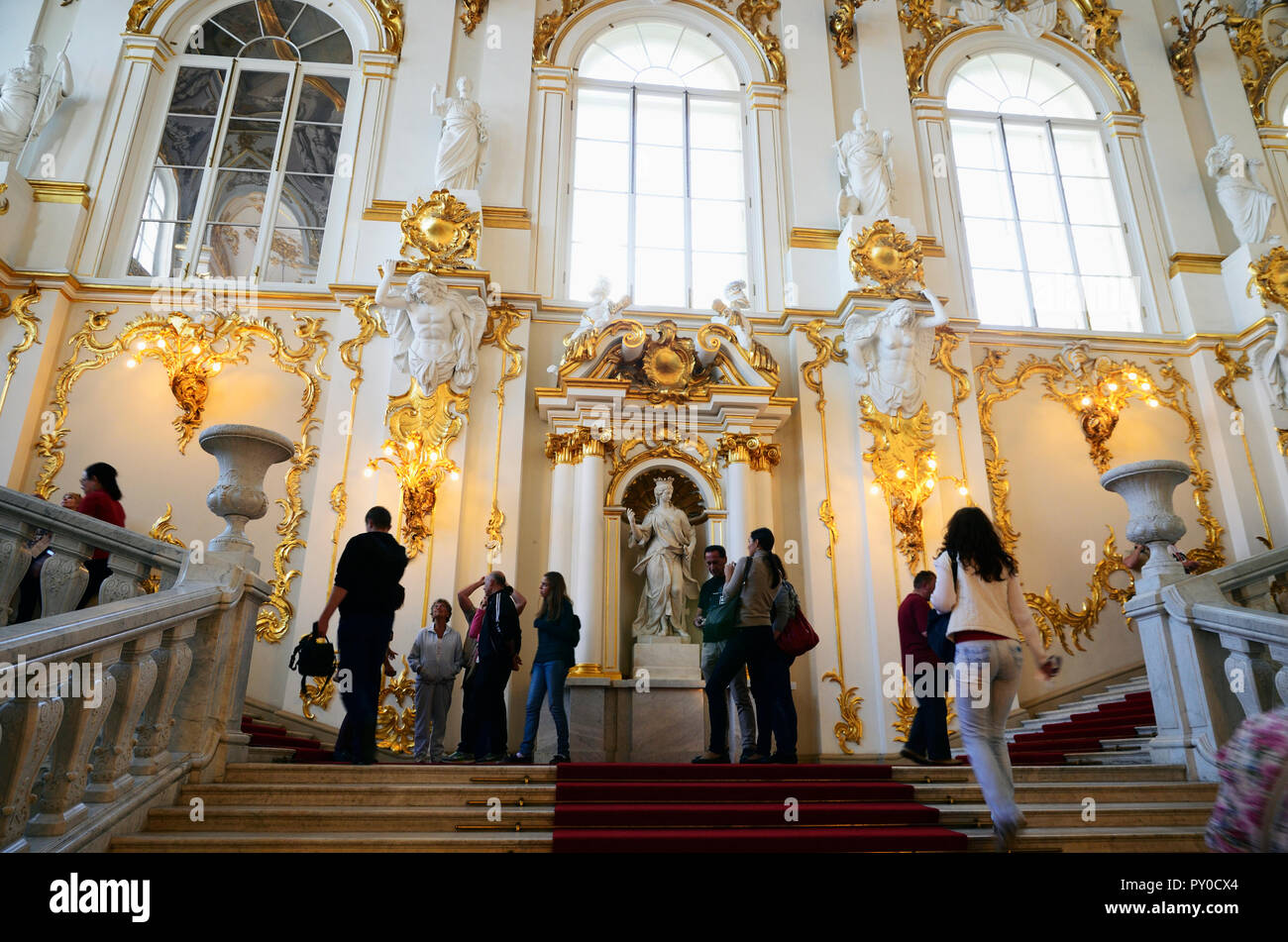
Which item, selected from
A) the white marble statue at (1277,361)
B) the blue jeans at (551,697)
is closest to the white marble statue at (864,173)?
the white marble statue at (1277,361)

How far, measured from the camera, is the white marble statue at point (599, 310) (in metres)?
8.07

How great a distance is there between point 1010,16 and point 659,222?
523 cm

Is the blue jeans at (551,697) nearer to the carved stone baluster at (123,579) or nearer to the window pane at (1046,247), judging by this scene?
the carved stone baluster at (123,579)

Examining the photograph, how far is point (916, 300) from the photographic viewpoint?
841 centimetres

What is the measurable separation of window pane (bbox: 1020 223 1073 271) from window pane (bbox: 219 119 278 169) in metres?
8.25

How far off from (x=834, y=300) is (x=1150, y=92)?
5.24 meters

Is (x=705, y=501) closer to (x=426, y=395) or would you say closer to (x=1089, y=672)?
(x=426, y=395)

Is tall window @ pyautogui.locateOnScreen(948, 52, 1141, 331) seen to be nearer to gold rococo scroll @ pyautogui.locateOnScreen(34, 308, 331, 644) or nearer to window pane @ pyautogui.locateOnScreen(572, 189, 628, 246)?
window pane @ pyautogui.locateOnScreen(572, 189, 628, 246)

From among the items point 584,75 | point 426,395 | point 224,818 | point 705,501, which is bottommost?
point 224,818

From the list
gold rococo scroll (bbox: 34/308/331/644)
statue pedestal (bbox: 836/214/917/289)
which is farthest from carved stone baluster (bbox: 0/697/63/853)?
statue pedestal (bbox: 836/214/917/289)

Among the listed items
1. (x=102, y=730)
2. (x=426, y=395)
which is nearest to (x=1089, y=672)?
(x=426, y=395)

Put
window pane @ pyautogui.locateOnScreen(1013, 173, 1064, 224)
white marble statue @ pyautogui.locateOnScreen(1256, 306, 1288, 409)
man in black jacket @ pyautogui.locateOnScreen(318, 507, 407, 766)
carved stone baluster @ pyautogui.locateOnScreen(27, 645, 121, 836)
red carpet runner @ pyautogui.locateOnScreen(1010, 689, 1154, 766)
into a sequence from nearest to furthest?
1. carved stone baluster @ pyautogui.locateOnScreen(27, 645, 121, 836)
2. man in black jacket @ pyautogui.locateOnScreen(318, 507, 407, 766)
3. red carpet runner @ pyautogui.locateOnScreen(1010, 689, 1154, 766)
4. white marble statue @ pyautogui.locateOnScreen(1256, 306, 1288, 409)
5. window pane @ pyautogui.locateOnScreen(1013, 173, 1064, 224)

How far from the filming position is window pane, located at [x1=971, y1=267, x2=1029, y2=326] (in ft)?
30.9

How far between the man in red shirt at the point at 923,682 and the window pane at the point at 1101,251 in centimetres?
576
